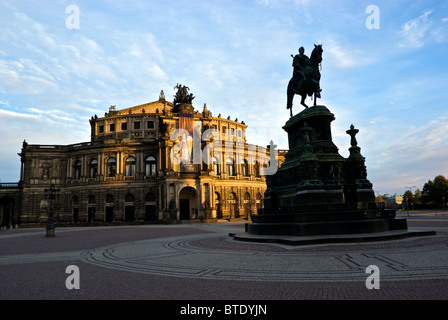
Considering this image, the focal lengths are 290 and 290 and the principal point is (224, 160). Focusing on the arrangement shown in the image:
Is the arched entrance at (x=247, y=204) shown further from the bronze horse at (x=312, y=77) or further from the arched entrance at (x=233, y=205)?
the bronze horse at (x=312, y=77)

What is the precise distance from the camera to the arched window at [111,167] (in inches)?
2038

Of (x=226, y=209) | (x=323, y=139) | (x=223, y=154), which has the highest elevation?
(x=223, y=154)

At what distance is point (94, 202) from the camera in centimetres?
5125

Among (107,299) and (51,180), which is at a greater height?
(51,180)

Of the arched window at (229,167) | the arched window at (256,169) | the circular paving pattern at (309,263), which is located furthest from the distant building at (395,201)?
the circular paving pattern at (309,263)

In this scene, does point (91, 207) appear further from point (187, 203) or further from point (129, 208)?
point (187, 203)

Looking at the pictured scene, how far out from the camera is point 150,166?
51406 mm

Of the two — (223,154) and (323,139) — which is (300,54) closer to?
(323,139)

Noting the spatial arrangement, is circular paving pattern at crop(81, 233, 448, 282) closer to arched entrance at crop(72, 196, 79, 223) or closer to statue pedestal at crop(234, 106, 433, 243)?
statue pedestal at crop(234, 106, 433, 243)

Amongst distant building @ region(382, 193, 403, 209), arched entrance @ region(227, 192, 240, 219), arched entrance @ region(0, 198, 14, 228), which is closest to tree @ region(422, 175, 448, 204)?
distant building @ region(382, 193, 403, 209)

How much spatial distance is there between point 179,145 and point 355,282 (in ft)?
144

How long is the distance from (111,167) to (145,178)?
7.09 meters

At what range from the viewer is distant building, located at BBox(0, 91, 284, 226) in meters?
46.7
